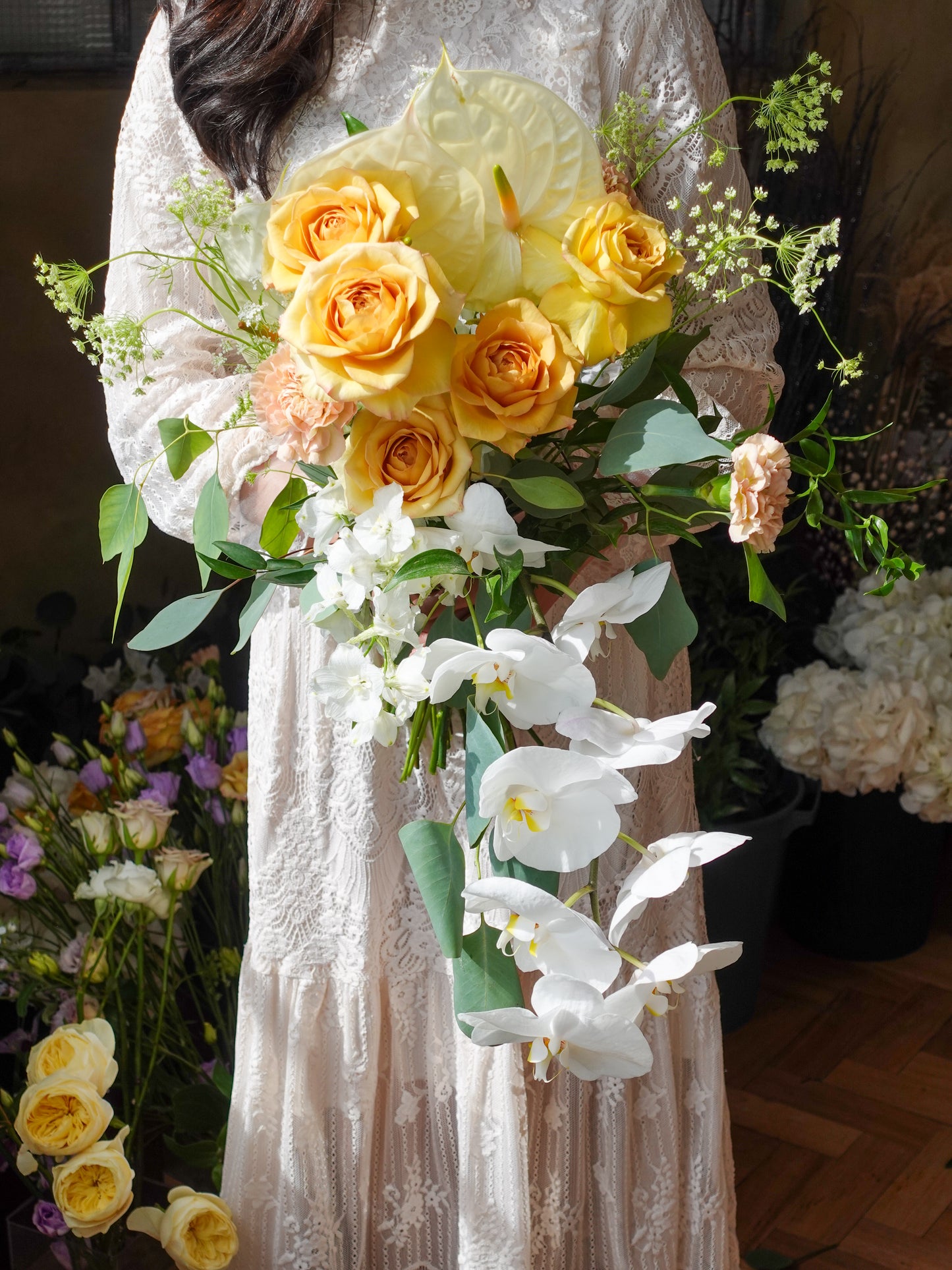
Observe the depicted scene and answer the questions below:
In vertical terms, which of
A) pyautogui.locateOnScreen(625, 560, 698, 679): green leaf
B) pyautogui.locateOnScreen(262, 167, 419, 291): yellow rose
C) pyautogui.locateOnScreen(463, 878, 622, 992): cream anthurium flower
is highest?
pyautogui.locateOnScreen(262, 167, 419, 291): yellow rose

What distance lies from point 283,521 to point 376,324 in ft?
0.62

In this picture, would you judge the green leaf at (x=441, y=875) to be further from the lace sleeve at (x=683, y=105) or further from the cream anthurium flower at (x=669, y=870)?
the lace sleeve at (x=683, y=105)

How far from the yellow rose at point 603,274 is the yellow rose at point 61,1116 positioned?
885mm

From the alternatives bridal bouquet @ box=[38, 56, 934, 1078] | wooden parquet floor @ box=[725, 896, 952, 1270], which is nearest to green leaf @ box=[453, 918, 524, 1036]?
bridal bouquet @ box=[38, 56, 934, 1078]

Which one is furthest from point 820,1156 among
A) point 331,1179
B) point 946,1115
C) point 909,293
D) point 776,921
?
point 909,293

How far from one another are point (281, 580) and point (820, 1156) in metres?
1.55

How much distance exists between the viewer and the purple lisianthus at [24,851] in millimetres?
1394

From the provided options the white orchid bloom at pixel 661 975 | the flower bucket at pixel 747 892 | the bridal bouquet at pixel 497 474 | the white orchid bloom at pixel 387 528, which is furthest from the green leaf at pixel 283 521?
the flower bucket at pixel 747 892

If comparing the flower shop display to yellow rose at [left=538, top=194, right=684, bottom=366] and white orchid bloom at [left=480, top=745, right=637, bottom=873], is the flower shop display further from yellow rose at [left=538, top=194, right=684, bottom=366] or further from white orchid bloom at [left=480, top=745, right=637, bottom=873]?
yellow rose at [left=538, top=194, right=684, bottom=366]

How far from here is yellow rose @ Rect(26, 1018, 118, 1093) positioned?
1.21 metres

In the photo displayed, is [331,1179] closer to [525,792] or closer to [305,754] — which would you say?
[305,754]

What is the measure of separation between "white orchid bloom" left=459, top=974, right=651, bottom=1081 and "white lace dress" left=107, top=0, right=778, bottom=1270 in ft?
1.58

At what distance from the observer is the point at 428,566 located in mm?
615

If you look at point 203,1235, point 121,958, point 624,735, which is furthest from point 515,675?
point 121,958
